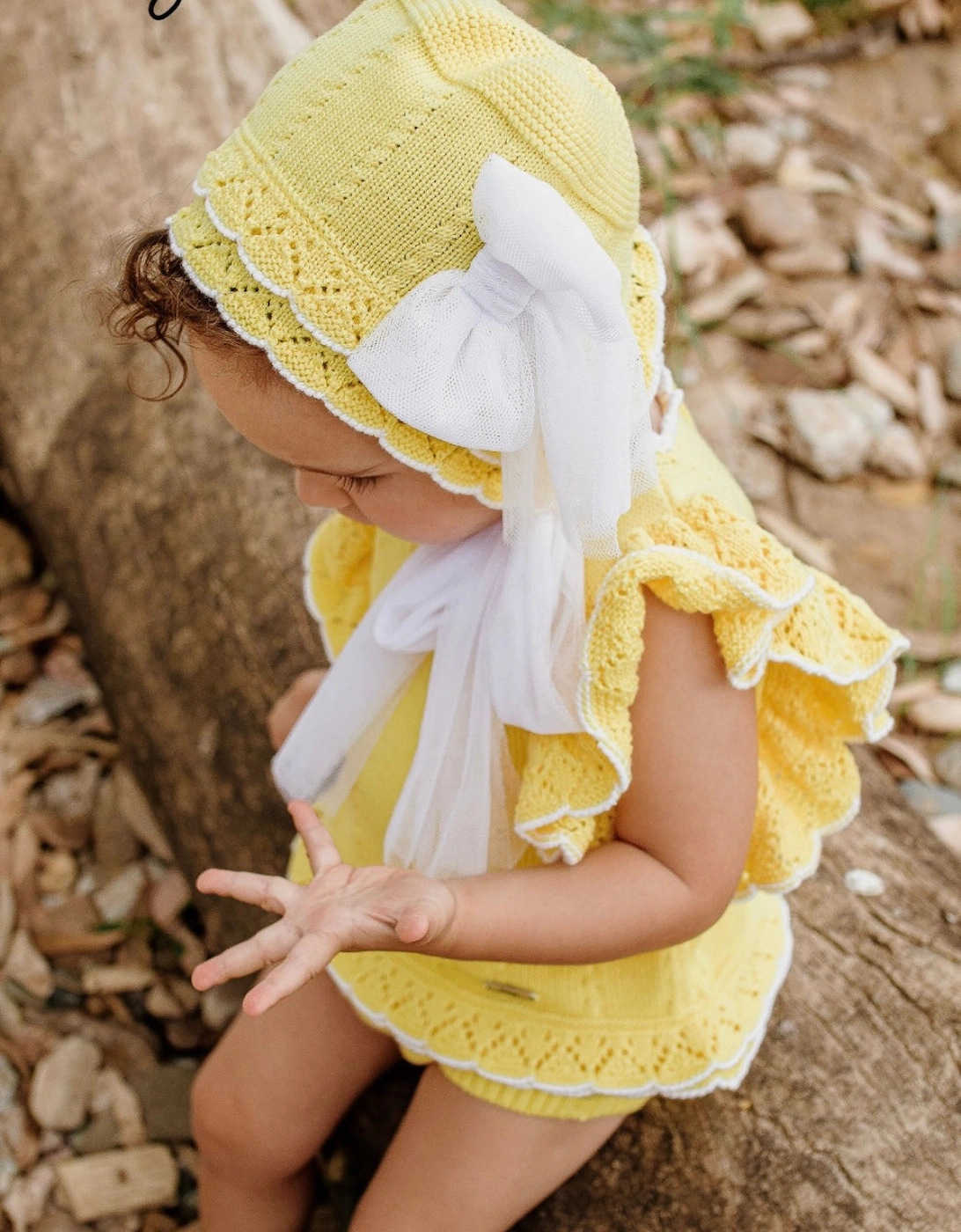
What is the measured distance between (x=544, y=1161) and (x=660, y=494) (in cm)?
82

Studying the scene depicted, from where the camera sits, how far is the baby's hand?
3.63ft

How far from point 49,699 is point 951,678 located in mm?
1967

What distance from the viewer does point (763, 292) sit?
354 cm

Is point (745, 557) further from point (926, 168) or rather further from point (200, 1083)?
point (926, 168)

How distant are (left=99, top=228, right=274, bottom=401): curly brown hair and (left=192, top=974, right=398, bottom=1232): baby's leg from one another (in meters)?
0.90

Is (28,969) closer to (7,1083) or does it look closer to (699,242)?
(7,1083)

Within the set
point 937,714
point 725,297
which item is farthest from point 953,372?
point 937,714

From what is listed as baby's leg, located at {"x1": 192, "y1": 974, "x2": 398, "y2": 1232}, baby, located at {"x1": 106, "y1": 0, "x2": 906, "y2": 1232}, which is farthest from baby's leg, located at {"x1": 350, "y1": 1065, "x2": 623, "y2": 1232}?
baby's leg, located at {"x1": 192, "y1": 974, "x2": 398, "y2": 1232}

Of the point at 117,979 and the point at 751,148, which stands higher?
the point at 751,148

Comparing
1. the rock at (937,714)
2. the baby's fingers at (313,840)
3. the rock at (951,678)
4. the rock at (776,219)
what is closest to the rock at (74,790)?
the baby's fingers at (313,840)

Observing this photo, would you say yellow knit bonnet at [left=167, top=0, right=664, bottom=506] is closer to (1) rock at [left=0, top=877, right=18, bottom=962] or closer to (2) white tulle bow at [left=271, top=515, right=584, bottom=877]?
(2) white tulle bow at [left=271, top=515, right=584, bottom=877]

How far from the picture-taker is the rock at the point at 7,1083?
6.48ft

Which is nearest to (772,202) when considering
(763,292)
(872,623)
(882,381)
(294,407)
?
(763,292)

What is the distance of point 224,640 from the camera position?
2.01 meters
